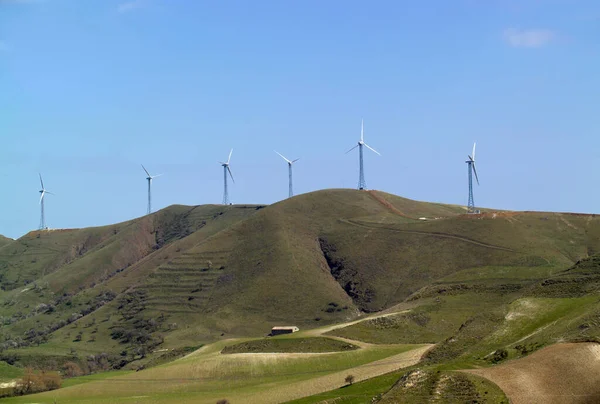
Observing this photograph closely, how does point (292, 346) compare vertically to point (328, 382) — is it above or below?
above

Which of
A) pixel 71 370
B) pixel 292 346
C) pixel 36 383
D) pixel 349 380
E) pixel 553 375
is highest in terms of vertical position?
pixel 553 375

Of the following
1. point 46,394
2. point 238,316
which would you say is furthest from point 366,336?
point 238,316

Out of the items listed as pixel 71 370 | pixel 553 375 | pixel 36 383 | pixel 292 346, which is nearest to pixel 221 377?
pixel 292 346

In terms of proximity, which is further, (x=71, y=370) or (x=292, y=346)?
(x=71, y=370)

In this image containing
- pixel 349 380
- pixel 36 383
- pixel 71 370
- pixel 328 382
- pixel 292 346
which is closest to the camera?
pixel 349 380

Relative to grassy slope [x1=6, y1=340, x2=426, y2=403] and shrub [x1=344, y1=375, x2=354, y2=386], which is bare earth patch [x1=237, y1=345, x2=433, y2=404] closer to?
shrub [x1=344, y1=375, x2=354, y2=386]

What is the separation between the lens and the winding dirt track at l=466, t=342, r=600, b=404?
217 feet

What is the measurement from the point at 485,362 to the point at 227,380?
51.2 m

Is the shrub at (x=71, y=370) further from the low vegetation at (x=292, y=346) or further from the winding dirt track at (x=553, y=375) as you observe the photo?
the winding dirt track at (x=553, y=375)

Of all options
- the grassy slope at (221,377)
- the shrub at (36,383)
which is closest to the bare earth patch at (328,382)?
the grassy slope at (221,377)

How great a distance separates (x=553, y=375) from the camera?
70250 mm

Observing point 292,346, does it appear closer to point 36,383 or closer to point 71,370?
point 36,383

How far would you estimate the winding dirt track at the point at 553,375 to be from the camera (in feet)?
217

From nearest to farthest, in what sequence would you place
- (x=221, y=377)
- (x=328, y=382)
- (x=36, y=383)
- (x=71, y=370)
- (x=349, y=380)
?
1. (x=349, y=380)
2. (x=328, y=382)
3. (x=221, y=377)
4. (x=36, y=383)
5. (x=71, y=370)
